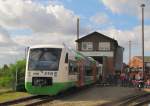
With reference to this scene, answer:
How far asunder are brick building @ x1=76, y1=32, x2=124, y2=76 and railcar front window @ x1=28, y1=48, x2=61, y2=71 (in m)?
47.5

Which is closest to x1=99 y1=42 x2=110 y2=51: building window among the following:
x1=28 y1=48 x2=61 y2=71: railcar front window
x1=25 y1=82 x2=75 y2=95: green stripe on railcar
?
x1=28 y1=48 x2=61 y2=71: railcar front window

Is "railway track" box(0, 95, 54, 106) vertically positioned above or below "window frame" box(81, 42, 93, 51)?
below

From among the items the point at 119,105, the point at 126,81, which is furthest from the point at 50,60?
the point at 126,81

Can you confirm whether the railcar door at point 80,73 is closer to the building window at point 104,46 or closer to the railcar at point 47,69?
the railcar at point 47,69

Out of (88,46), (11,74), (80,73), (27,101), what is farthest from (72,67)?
(88,46)

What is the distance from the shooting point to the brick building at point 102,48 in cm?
7478

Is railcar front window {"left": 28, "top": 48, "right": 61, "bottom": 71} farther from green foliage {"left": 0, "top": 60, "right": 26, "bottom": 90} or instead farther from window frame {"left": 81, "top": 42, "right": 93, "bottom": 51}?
window frame {"left": 81, "top": 42, "right": 93, "bottom": 51}

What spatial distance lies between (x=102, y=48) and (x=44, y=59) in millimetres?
50582

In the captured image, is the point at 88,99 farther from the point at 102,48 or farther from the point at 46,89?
the point at 102,48

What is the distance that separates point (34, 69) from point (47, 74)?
872mm

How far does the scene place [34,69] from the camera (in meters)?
26.0

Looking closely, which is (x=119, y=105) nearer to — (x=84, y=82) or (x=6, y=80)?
(x=84, y=82)

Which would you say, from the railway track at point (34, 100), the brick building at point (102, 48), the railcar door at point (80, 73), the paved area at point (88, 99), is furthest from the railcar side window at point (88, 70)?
the brick building at point (102, 48)

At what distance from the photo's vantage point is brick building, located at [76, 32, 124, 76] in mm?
74781
